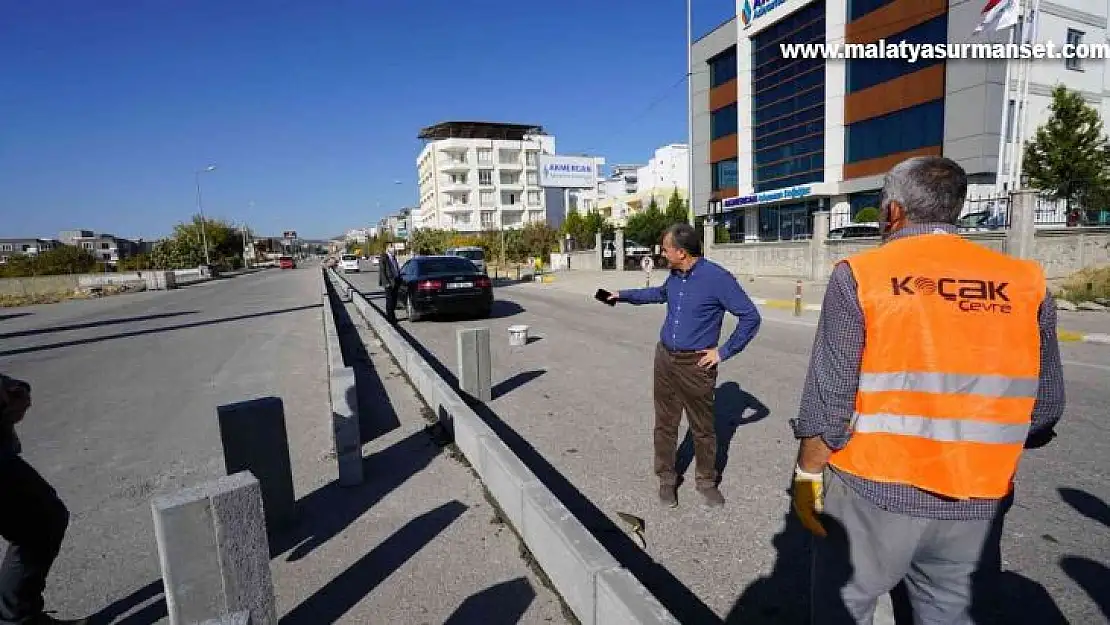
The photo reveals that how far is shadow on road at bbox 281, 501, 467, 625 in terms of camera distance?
2.49m

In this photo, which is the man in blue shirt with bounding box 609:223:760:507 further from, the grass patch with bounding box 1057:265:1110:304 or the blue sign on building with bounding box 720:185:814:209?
the blue sign on building with bounding box 720:185:814:209

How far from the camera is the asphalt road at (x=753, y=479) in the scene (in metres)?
2.55

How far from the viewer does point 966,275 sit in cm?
143

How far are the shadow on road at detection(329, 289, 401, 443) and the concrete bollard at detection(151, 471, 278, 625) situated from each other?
6.21ft

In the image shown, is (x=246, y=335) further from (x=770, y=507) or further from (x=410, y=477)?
(x=770, y=507)

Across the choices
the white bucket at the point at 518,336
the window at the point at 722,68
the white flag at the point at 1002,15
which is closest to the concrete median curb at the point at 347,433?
the white bucket at the point at 518,336

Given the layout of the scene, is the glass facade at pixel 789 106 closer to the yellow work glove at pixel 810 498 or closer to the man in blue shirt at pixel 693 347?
the man in blue shirt at pixel 693 347

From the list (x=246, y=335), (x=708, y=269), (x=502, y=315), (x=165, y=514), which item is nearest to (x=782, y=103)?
(x=502, y=315)

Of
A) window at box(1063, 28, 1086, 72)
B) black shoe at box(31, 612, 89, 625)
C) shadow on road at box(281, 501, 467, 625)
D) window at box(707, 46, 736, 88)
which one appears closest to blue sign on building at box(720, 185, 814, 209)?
window at box(707, 46, 736, 88)

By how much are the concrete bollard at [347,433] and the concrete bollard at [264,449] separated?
1.87 ft

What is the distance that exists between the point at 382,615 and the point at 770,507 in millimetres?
2342

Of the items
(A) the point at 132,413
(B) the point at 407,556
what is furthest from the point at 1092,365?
(A) the point at 132,413

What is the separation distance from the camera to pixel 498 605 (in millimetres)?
2506

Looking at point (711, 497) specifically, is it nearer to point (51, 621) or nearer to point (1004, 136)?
point (51, 621)
